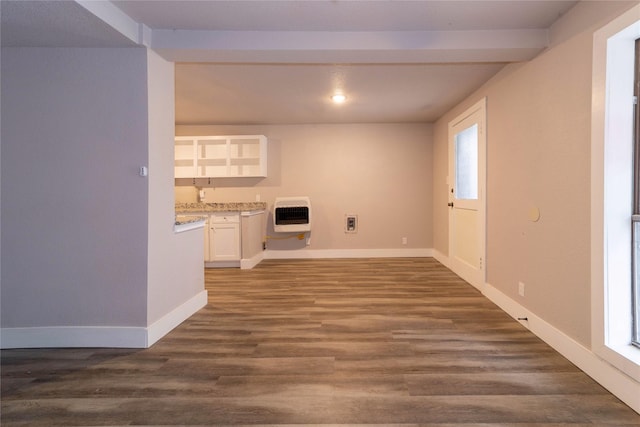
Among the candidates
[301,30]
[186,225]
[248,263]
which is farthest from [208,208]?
[301,30]

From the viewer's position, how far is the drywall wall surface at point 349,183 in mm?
5664

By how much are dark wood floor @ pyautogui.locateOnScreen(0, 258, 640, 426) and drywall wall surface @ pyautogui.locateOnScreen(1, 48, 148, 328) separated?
46 cm

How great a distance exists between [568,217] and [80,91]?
11.3 feet

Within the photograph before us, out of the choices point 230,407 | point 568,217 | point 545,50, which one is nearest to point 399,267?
point 568,217

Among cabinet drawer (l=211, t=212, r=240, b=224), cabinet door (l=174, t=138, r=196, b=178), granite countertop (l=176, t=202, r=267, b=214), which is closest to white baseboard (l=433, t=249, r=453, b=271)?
granite countertop (l=176, t=202, r=267, b=214)

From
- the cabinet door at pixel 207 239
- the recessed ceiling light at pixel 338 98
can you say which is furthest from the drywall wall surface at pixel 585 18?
the cabinet door at pixel 207 239

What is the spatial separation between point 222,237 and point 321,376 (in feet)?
10.9

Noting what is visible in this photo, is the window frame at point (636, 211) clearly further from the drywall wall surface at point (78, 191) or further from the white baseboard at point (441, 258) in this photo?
the drywall wall surface at point (78, 191)

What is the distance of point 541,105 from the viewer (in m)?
2.48

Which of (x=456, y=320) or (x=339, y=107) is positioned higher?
(x=339, y=107)

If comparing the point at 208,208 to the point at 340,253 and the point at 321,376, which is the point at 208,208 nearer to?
the point at 340,253

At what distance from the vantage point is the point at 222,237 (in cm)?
488

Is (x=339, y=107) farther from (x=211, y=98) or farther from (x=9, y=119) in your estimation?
(x=9, y=119)

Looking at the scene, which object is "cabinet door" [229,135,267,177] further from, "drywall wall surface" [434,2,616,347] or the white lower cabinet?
"drywall wall surface" [434,2,616,347]
